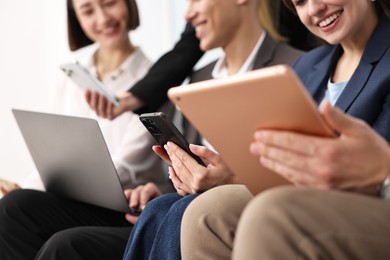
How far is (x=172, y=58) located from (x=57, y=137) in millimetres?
547

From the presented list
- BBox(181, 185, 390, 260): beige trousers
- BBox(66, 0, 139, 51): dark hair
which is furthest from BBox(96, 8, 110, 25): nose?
BBox(181, 185, 390, 260): beige trousers

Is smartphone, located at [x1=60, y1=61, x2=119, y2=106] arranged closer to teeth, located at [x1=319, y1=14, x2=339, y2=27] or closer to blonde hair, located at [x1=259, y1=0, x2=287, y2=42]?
blonde hair, located at [x1=259, y1=0, x2=287, y2=42]

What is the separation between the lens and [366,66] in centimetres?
119

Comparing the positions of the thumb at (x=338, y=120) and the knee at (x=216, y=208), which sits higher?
the thumb at (x=338, y=120)

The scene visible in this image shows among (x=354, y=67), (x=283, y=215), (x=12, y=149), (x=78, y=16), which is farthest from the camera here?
(x=12, y=149)

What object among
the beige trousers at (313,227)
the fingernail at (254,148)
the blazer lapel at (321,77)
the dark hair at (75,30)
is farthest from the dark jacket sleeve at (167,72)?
the beige trousers at (313,227)

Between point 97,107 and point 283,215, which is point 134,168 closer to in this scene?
point 97,107

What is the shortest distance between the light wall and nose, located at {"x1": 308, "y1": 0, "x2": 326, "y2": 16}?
5.79ft

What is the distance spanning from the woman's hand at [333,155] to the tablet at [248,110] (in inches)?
0.6

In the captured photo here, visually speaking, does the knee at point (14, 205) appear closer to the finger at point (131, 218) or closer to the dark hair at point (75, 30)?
the finger at point (131, 218)

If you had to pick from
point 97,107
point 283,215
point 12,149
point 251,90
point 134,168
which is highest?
point 251,90

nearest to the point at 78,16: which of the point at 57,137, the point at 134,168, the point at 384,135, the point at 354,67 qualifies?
the point at 134,168

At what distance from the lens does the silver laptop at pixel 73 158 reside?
4.54 feet

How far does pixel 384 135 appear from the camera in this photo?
1107 millimetres
